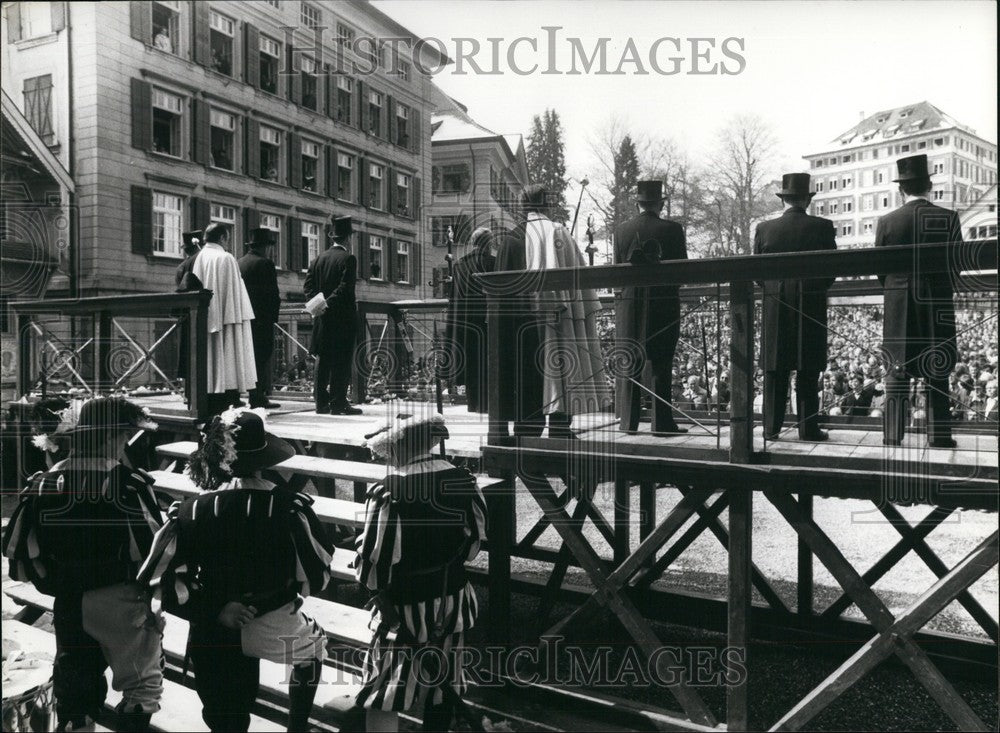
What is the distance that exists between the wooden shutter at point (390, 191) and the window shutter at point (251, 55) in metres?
1.72

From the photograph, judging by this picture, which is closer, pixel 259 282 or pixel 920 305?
pixel 920 305

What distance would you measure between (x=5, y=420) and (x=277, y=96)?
4.89 metres

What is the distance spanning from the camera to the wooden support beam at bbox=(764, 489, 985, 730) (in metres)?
3.56

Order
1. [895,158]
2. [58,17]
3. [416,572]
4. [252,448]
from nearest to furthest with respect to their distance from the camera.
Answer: [252,448]
[416,572]
[58,17]
[895,158]

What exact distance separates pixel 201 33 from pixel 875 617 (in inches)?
338

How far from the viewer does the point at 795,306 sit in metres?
4.84

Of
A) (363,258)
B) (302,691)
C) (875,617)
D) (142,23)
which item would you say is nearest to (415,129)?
(363,258)

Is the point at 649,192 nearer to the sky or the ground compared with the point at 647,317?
nearer to the sky

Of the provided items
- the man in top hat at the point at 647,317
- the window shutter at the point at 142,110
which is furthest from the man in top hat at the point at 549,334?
the window shutter at the point at 142,110

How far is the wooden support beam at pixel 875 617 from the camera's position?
11.7 ft

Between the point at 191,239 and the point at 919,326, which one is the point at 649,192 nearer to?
the point at 919,326

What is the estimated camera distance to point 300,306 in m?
8.69

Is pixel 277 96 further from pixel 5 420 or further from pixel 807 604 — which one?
pixel 807 604

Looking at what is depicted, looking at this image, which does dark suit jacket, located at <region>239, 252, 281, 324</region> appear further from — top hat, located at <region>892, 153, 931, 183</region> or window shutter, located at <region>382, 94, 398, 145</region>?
top hat, located at <region>892, 153, 931, 183</region>
